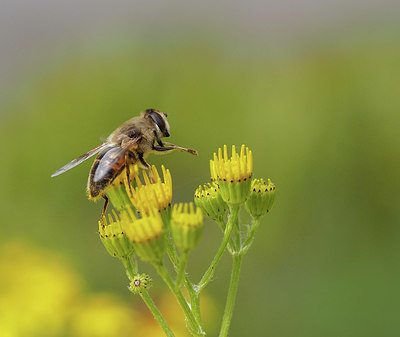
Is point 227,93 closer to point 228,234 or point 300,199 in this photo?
point 300,199

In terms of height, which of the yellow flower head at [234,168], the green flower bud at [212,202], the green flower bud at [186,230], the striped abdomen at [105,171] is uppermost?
the striped abdomen at [105,171]

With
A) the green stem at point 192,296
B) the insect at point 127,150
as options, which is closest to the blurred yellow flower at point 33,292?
the insect at point 127,150

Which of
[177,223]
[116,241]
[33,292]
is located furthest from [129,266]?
[33,292]

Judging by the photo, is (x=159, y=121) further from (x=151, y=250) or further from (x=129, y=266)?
(x=151, y=250)

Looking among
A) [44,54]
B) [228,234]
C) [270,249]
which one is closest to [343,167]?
[270,249]

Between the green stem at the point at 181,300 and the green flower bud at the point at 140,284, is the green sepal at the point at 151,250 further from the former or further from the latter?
the green flower bud at the point at 140,284

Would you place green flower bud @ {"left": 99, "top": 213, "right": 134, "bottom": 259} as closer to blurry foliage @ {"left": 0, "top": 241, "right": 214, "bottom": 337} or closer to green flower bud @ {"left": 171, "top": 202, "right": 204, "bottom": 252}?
green flower bud @ {"left": 171, "top": 202, "right": 204, "bottom": 252}
